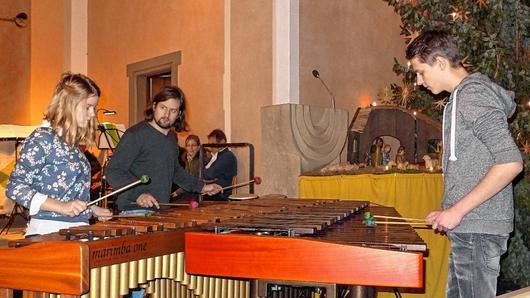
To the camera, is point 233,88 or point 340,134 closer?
point 340,134

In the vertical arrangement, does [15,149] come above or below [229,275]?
above

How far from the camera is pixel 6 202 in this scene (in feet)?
29.3

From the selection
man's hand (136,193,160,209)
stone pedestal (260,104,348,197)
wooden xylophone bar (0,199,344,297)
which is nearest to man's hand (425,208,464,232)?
wooden xylophone bar (0,199,344,297)

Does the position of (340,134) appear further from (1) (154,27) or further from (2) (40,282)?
(1) (154,27)

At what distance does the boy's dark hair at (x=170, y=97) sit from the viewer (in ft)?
14.0

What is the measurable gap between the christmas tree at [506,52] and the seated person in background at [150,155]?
3076 mm

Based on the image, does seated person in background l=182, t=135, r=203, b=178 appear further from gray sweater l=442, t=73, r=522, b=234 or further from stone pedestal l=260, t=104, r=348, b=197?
gray sweater l=442, t=73, r=522, b=234

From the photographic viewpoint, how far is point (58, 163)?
3.13 metres

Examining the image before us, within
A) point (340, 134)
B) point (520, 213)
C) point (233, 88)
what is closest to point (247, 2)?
point (233, 88)

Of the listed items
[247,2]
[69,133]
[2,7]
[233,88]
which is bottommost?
[69,133]

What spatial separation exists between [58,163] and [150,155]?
3.76ft

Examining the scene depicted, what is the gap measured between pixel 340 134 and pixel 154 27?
5.33 m

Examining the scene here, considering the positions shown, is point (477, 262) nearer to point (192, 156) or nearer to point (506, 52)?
point (506, 52)

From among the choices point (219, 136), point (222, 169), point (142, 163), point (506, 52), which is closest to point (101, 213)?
point (142, 163)
